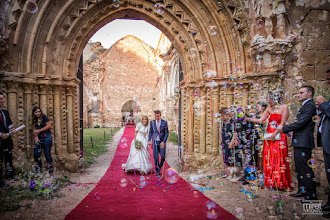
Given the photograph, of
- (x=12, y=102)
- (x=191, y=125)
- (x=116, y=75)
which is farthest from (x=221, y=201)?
(x=116, y=75)

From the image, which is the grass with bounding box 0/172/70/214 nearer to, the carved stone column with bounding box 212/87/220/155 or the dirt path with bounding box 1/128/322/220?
the dirt path with bounding box 1/128/322/220

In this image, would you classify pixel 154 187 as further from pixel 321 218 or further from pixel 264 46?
pixel 264 46

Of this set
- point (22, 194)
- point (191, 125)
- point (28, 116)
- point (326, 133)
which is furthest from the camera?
point (191, 125)

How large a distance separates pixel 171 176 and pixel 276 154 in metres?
2.77

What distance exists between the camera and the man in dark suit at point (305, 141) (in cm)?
415

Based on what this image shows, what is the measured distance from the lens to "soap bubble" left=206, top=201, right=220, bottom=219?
3638 millimetres

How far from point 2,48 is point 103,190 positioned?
3.88m

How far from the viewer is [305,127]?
168 inches

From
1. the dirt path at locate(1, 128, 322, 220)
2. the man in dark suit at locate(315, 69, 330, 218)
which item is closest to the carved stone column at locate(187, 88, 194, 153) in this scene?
the dirt path at locate(1, 128, 322, 220)

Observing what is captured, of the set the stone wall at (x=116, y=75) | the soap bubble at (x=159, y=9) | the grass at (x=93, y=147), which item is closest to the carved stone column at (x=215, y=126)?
the soap bubble at (x=159, y=9)

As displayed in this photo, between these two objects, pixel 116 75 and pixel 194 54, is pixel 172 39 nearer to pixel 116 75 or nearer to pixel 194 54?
pixel 194 54

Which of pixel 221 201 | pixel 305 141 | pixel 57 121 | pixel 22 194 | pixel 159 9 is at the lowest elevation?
pixel 221 201

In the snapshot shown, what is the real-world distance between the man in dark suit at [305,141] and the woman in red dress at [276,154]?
48cm

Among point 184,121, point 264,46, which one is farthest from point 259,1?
point 184,121
